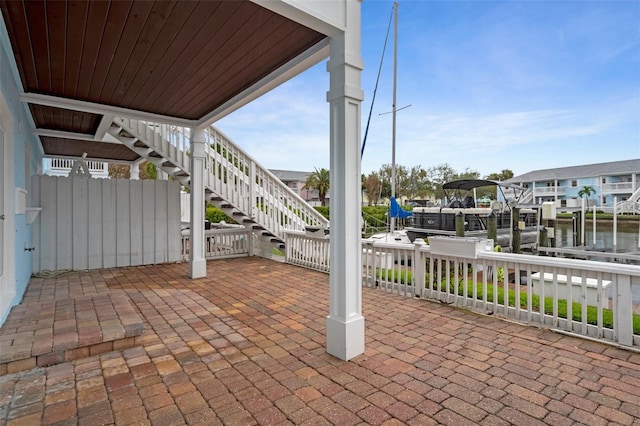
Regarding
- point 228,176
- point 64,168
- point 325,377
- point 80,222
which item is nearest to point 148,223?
point 80,222

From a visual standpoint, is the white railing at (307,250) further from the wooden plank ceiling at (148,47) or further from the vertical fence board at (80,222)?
the vertical fence board at (80,222)

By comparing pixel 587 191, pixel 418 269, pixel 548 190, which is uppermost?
pixel 548 190

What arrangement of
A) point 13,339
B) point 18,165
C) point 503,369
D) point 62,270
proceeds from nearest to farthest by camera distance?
point 503,369
point 13,339
point 18,165
point 62,270

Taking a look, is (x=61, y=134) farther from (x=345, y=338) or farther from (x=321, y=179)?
(x=321, y=179)

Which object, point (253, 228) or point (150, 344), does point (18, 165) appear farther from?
point (253, 228)

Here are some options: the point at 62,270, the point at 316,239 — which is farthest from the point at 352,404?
the point at 62,270

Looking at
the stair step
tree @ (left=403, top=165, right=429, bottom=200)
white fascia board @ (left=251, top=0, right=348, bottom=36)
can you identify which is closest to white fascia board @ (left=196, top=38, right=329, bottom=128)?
white fascia board @ (left=251, top=0, right=348, bottom=36)

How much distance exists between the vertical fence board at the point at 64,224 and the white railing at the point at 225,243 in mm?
2049

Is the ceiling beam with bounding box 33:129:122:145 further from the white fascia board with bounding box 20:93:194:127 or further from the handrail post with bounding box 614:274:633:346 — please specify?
the handrail post with bounding box 614:274:633:346

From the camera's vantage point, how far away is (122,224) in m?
6.61

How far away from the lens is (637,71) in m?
11.4

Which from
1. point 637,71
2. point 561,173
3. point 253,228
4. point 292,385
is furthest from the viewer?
point 561,173

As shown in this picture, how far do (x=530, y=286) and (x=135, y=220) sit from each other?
6910mm

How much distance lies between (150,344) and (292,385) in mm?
1491
